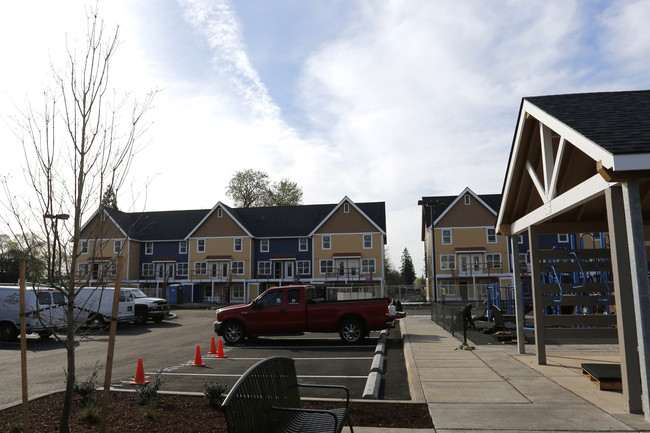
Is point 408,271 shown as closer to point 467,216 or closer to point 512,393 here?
point 467,216

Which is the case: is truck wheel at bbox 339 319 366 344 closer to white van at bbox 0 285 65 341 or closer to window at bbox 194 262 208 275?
white van at bbox 0 285 65 341

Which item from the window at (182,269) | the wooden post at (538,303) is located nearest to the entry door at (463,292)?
the window at (182,269)

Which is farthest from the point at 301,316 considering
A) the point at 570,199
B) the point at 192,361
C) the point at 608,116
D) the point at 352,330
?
the point at 608,116

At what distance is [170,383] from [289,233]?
145ft

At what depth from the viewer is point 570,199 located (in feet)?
25.6

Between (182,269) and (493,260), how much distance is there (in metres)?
34.6

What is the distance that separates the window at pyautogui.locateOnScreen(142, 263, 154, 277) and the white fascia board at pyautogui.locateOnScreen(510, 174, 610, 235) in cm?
5208

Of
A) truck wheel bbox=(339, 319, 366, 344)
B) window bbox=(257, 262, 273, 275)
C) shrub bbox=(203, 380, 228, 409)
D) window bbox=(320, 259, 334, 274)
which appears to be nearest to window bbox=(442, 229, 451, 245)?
window bbox=(320, 259, 334, 274)

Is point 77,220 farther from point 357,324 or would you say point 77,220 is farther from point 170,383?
point 357,324

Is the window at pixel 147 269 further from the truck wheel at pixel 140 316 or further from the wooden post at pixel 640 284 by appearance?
the wooden post at pixel 640 284

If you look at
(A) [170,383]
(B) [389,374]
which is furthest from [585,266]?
(A) [170,383]

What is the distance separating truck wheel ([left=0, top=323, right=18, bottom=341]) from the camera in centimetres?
1786

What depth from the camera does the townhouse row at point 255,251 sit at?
5016 cm

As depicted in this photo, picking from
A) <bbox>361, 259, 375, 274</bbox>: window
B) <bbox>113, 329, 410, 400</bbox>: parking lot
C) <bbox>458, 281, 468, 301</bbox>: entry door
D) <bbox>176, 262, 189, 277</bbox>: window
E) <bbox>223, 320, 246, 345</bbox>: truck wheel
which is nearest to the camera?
<bbox>113, 329, 410, 400</bbox>: parking lot
